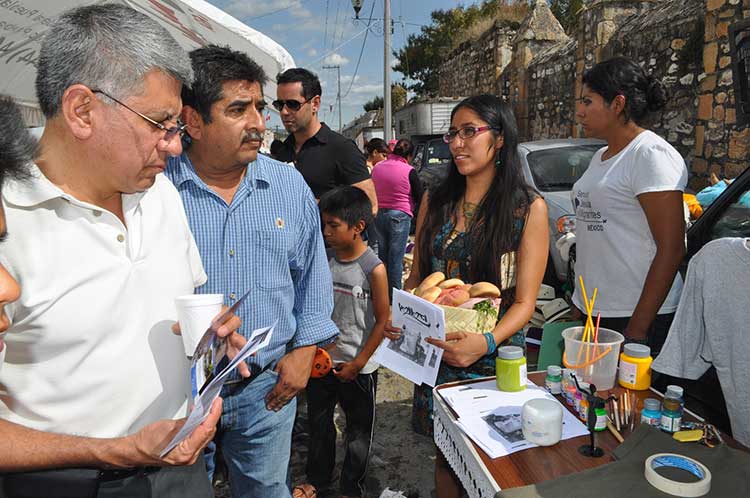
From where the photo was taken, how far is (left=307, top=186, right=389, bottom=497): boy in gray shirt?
8.55 feet

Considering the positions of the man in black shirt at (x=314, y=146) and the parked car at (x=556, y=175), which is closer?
the man in black shirt at (x=314, y=146)

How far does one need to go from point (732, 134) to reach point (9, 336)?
23.2 ft

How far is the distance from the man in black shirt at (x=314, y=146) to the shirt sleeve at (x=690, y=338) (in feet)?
7.31

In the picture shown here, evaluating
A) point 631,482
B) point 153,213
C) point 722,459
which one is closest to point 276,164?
point 153,213

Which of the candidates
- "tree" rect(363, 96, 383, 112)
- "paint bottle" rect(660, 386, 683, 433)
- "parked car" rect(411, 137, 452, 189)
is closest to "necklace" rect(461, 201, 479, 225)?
"paint bottle" rect(660, 386, 683, 433)

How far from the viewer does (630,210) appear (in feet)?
7.88

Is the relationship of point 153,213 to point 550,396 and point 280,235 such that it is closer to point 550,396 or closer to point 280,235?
point 280,235

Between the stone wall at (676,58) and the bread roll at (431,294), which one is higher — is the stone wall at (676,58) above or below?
above

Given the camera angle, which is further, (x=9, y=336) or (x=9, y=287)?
(x=9, y=336)

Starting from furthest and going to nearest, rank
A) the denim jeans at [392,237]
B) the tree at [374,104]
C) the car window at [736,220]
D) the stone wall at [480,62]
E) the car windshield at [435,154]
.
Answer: the tree at [374,104] → the stone wall at [480,62] → the car windshield at [435,154] → the denim jeans at [392,237] → the car window at [736,220]

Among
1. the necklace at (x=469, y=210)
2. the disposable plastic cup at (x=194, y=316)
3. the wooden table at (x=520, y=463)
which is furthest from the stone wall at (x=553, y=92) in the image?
the disposable plastic cup at (x=194, y=316)

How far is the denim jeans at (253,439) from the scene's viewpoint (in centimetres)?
186

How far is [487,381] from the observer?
6.19 feet

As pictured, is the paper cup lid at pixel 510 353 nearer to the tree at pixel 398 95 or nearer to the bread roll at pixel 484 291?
the bread roll at pixel 484 291
